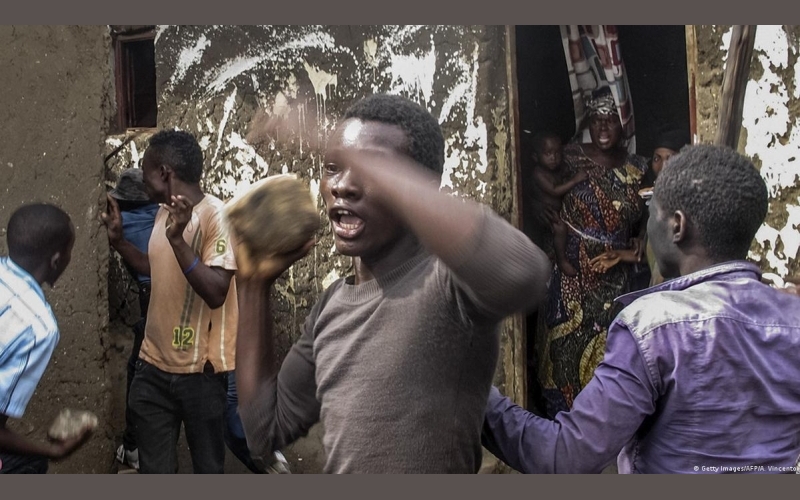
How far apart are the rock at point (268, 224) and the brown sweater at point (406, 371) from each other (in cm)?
18

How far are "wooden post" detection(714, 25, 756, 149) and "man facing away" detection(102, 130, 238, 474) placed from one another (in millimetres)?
1730

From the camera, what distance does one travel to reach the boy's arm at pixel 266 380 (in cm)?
187

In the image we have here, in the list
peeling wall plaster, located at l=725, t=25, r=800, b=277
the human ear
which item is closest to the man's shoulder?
the human ear

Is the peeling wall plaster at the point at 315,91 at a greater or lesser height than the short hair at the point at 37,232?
greater

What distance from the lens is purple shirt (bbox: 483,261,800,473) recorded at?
171 centimetres

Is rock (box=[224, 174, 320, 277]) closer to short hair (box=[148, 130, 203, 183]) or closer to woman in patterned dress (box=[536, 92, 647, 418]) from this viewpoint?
short hair (box=[148, 130, 203, 183])

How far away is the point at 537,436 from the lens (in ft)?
6.04

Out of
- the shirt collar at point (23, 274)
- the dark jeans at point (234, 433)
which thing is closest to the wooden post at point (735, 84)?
the dark jeans at point (234, 433)

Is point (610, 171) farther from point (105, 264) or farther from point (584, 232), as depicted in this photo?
point (105, 264)

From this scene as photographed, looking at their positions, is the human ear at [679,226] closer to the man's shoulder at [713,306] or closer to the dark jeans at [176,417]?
the man's shoulder at [713,306]

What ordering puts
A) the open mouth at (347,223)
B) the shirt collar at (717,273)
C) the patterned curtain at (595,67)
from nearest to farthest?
1. the open mouth at (347,223)
2. the shirt collar at (717,273)
3. the patterned curtain at (595,67)

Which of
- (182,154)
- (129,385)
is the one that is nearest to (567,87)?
(182,154)

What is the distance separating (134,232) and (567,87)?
7.42ft

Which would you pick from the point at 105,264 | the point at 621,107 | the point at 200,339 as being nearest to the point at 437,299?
the point at 200,339
